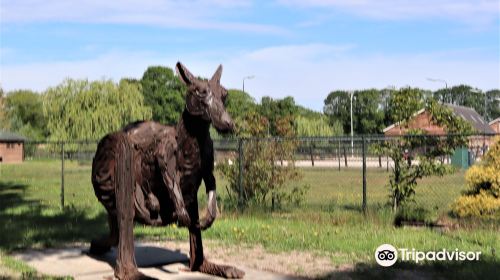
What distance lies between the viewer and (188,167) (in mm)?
6523

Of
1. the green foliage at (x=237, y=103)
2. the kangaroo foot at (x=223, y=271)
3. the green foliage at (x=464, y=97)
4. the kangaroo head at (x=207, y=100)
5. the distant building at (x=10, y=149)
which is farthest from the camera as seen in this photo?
the green foliage at (x=464, y=97)

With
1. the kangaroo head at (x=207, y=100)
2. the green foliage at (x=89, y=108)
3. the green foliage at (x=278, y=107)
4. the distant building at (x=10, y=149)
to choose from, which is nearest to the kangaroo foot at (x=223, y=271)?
the kangaroo head at (x=207, y=100)

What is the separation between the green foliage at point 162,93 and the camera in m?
84.3

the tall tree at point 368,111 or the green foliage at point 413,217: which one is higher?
the tall tree at point 368,111

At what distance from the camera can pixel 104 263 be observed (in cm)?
758

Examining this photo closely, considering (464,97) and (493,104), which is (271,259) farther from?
A: (493,104)

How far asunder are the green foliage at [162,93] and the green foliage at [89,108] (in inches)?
1138

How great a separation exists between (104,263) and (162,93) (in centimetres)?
7809

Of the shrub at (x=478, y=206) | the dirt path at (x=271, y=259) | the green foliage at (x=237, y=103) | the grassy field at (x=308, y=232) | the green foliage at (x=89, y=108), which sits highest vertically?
the green foliage at (x=237, y=103)

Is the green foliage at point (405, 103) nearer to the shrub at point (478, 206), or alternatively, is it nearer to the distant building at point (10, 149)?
the shrub at point (478, 206)

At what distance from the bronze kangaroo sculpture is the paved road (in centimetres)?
45

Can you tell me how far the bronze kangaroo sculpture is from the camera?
6.37 m

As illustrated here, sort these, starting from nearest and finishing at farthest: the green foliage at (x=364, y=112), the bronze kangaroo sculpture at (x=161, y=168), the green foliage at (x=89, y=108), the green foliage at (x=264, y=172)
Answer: the bronze kangaroo sculpture at (x=161, y=168) < the green foliage at (x=264, y=172) < the green foliage at (x=89, y=108) < the green foliage at (x=364, y=112)

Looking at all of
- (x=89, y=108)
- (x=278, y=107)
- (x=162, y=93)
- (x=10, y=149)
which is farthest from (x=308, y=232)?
(x=162, y=93)
